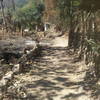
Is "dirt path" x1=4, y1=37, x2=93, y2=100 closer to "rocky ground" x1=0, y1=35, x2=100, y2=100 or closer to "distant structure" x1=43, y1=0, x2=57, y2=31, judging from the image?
"rocky ground" x1=0, y1=35, x2=100, y2=100

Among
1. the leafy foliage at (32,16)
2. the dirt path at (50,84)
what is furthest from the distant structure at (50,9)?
the dirt path at (50,84)

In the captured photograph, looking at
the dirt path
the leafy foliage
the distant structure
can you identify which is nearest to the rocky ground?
the dirt path

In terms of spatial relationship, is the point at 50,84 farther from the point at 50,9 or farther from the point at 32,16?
the point at 32,16

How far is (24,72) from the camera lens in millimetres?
7859

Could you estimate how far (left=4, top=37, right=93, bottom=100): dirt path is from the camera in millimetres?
5633

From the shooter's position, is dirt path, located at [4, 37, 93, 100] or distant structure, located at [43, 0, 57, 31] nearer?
dirt path, located at [4, 37, 93, 100]

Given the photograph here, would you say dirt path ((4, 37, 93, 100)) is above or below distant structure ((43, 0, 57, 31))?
below

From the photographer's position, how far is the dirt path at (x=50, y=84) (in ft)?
18.5

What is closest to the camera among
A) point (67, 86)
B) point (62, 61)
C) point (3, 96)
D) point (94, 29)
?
point (3, 96)

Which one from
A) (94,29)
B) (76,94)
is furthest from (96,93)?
(94,29)

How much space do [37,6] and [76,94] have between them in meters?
33.9

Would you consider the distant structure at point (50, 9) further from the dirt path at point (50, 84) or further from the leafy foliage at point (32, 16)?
the dirt path at point (50, 84)

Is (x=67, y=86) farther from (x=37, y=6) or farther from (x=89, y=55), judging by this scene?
(x=37, y=6)

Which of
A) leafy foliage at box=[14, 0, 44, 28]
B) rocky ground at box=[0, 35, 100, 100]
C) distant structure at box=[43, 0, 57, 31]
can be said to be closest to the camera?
rocky ground at box=[0, 35, 100, 100]
